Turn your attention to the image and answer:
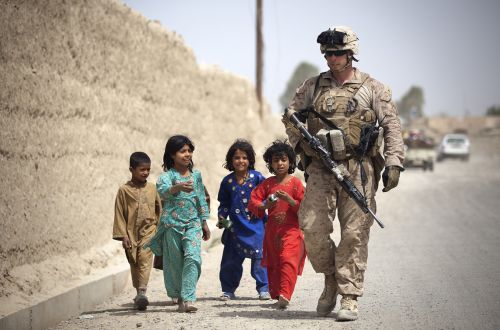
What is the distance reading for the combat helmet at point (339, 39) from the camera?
6.68 m

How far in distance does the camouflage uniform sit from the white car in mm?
43944

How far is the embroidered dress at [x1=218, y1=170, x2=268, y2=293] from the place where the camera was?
8172 mm

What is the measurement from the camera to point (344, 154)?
6.65 m

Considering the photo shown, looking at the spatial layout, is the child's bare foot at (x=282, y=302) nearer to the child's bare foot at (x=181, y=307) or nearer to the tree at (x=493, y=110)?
the child's bare foot at (x=181, y=307)

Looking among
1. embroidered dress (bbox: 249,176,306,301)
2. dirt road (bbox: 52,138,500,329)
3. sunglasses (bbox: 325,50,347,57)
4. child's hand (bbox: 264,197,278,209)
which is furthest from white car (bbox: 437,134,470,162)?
sunglasses (bbox: 325,50,347,57)

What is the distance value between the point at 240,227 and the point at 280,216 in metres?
0.75

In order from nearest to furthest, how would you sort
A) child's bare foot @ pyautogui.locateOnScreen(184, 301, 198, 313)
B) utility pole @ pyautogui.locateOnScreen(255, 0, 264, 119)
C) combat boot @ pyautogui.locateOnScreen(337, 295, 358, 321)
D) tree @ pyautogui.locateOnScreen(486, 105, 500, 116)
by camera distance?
combat boot @ pyautogui.locateOnScreen(337, 295, 358, 321)
child's bare foot @ pyautogui.locateOnScreen(184, 301, 198, 313)
utility pole @ pyautogui.locateOnScreen(255, 0, 264, 119)
tree @ pyautogui.locateOnScreen(486, 105, 500, 116)

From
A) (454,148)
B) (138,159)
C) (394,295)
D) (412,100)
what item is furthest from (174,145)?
(412,100)

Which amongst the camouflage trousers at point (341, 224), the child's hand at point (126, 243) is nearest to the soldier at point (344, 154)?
the camouflage trousers at point (341, 224)

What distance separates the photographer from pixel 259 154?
76.7ft

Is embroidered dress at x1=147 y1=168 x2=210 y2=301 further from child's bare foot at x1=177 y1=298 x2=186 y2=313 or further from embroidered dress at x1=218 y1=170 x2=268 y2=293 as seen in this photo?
embroidered dress at x1=218 y1=170 x2=268 y2=293

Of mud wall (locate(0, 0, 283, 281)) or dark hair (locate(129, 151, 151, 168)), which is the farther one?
dark hair (locate(129, 151, 151, 168))

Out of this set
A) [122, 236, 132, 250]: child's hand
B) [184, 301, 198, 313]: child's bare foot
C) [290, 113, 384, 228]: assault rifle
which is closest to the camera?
[290, 113, 384, 228]: assault rifle

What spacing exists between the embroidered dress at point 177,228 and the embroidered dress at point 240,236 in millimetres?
801
